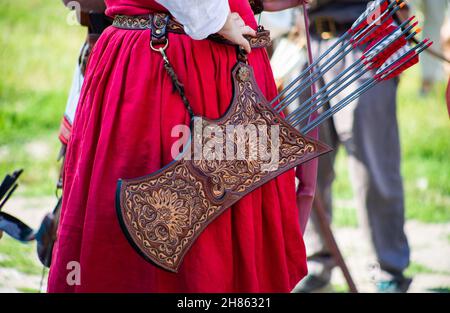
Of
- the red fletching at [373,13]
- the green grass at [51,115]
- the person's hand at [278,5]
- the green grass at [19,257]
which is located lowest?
the red fletching at [373,13]

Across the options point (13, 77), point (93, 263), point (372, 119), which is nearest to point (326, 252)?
point (372, 119)

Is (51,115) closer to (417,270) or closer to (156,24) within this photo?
(417,270)

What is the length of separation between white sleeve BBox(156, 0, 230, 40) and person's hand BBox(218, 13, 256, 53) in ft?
0.16

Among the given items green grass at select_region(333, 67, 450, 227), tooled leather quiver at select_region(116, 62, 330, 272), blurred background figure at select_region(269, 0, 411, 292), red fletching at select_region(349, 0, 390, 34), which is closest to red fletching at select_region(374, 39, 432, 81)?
red fletching at select_region(349, 0, 390, 34)

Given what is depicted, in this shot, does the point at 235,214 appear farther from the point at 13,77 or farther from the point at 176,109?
the point at 13,77

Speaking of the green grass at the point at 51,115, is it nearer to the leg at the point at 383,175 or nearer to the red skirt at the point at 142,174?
the leg at the point at 383,175

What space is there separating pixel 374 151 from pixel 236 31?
5.74 feet

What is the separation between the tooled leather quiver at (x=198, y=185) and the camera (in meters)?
2.09

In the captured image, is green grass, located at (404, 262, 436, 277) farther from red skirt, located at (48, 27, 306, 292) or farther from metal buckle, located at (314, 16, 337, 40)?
red skirt, located at (48, 27, 306, 292)

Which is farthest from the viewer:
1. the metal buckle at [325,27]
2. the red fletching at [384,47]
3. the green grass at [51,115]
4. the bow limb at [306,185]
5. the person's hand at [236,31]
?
the green grass at [51,115]

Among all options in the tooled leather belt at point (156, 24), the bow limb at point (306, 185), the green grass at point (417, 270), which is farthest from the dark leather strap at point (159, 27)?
the green grass at point (417, 270)

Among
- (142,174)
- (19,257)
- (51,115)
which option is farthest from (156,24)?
(51,115)

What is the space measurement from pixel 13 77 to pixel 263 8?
5436mm

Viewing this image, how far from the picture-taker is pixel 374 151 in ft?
12.7
